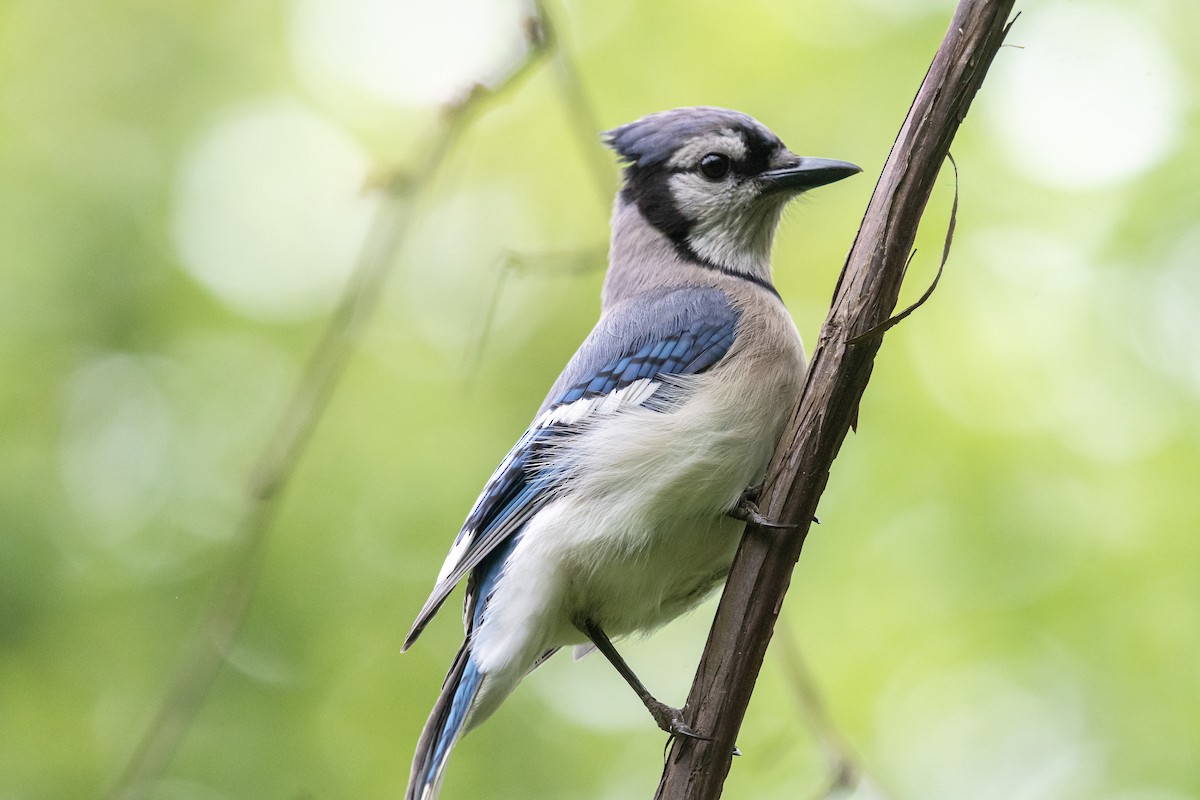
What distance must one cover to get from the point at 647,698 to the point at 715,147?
4.85 feet

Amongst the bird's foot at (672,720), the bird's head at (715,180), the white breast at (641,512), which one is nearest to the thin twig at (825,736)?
the white breast at (641,512)

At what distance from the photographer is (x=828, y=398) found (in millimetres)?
2062

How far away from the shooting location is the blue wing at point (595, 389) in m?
2.73

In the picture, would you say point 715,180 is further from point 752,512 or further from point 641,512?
point 752,512

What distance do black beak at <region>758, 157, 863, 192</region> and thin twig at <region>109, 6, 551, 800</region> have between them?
0.77 metres

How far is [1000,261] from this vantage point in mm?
4539

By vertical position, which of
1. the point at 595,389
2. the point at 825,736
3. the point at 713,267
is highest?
the point at 713,267

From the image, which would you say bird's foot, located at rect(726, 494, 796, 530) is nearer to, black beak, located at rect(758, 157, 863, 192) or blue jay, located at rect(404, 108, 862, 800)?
blue jay, located at rect(404, 108, 862, 800)

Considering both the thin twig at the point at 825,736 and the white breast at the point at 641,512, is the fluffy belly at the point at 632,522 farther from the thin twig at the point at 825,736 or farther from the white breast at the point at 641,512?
the thin twig at the point at 825,736

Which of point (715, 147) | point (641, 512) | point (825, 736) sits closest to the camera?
point (641, 512)

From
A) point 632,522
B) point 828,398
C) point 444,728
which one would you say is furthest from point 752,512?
point 444,728

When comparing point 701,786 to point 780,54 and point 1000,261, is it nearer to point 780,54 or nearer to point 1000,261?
point 1000,261

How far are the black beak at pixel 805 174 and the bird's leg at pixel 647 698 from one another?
1.22m

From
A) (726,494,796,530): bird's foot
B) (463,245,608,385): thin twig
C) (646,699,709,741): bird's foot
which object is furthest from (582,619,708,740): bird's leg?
(463,245,608,385): thin twig
